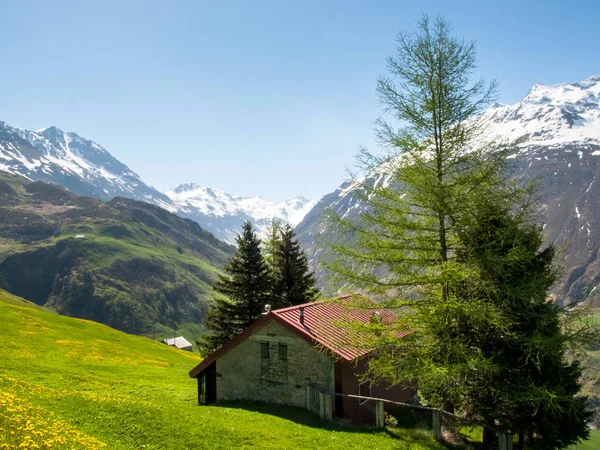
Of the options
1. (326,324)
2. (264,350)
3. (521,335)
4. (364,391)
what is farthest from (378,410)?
(264,350)

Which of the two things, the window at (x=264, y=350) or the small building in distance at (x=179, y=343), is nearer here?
the window at (x=264, y=350)

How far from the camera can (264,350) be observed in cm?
2458

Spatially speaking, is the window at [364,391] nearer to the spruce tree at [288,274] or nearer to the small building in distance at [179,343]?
the spruce tree at [288,274]

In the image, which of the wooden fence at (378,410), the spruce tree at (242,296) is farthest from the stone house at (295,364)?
the spruce tree at (242,296)

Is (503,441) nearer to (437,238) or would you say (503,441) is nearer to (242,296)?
(437,238)

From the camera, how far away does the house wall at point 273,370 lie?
2236cm

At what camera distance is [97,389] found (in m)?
25.6

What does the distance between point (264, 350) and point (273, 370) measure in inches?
48.9

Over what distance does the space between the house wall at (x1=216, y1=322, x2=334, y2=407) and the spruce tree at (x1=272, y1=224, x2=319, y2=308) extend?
12.0m

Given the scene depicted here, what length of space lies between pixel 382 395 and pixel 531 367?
416 inches

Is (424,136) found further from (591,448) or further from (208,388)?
(591,448)

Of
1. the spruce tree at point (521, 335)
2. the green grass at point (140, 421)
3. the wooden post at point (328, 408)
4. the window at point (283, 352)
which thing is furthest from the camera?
the window at point (283, 352)

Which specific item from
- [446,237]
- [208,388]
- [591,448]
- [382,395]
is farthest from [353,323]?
[591,448]

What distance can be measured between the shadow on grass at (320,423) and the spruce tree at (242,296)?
40.8ft
